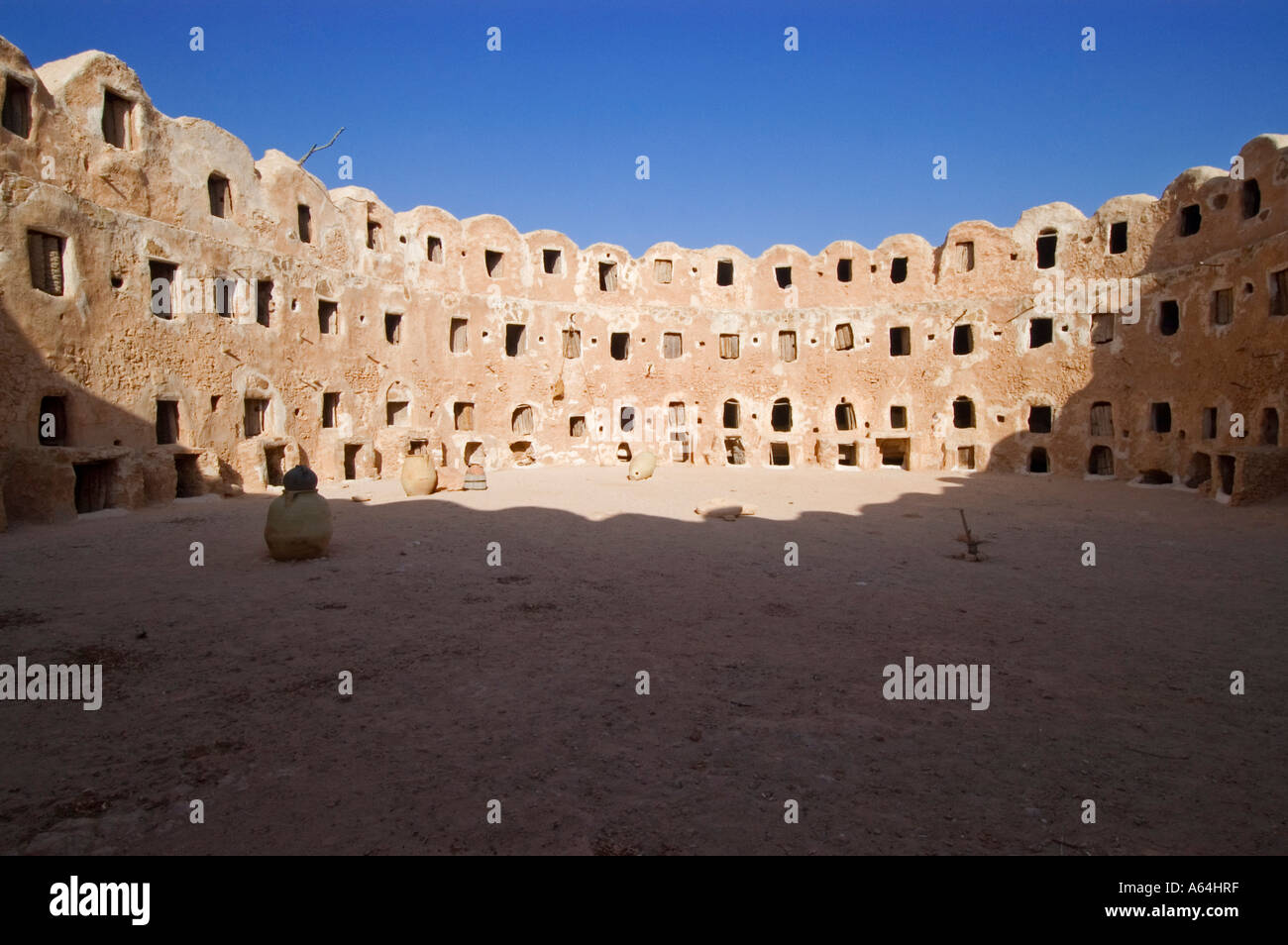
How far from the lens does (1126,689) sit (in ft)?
21.3

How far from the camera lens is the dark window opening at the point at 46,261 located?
652 inches

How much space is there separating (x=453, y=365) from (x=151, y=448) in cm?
1298

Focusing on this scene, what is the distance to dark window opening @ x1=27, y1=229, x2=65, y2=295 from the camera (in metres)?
16.6

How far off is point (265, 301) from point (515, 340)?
36.7 ft

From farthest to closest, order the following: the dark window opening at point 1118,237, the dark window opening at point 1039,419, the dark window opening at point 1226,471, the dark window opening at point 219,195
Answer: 1. the dark window opening at point 1039,419
2. the dark window opening at point 1118,237
3. the dark window opening at point 219,195
4. the dark window opening at point 1226,471

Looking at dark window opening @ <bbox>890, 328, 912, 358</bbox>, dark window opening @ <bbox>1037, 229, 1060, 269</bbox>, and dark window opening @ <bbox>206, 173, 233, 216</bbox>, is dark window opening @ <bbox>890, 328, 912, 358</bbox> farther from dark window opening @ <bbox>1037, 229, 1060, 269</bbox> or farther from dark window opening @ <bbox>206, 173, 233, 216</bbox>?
dark window opening @ <bbox>206, 173, 233, 216</bbox>

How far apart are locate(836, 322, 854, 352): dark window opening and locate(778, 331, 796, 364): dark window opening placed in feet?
7.01

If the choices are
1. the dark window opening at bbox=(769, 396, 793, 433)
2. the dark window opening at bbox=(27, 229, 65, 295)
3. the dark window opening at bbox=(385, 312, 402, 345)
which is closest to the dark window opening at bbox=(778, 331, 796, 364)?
the dark window opening at bbox=(769, 396, 793, 433)

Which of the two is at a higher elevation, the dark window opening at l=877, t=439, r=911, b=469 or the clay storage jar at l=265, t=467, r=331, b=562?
the dark window opening at l=877, t=439, r=911, b=469

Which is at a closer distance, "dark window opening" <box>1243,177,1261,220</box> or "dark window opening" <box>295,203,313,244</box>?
"dark window opening" <box>1243,177,1261,220</box>

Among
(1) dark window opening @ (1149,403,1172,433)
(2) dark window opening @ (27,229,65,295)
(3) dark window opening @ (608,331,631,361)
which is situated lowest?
(1) dark window opening @ (1149,403,1172,433)

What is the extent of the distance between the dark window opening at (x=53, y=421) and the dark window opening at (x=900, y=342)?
3026 cm

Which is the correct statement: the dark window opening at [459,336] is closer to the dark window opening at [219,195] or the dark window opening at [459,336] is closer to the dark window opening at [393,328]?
the dark window opening at [393,328]

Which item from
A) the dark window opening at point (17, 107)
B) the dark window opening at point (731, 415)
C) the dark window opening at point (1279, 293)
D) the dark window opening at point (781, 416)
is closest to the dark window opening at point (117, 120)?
the dark window opening at point (17, 107)
